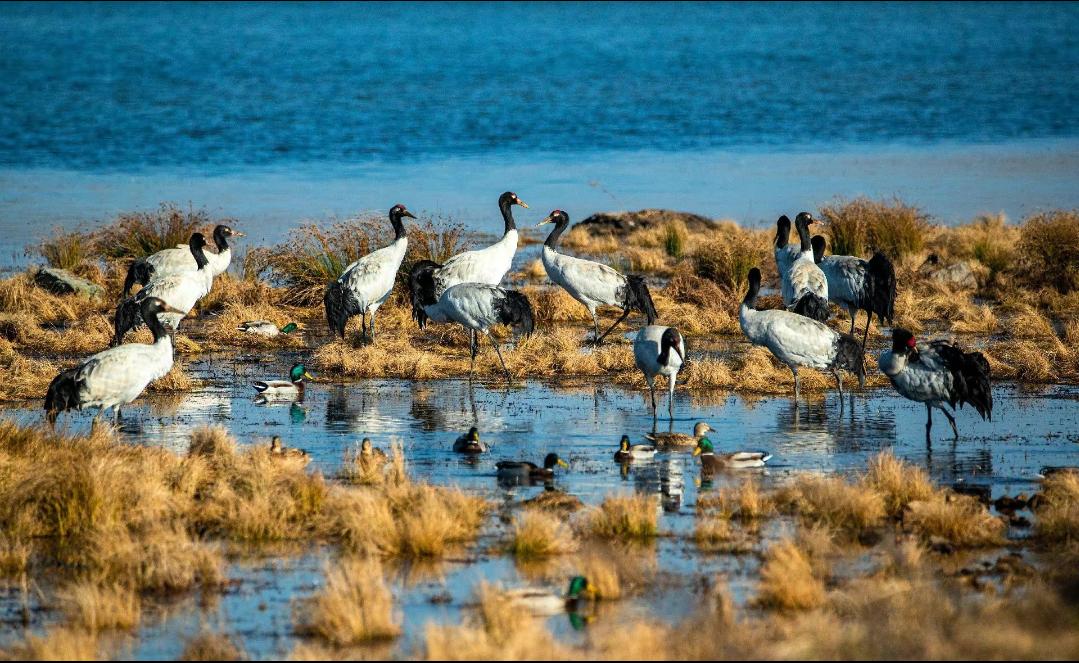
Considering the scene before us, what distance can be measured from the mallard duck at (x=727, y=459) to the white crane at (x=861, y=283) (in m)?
5.51

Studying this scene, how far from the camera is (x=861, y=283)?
18.5 m

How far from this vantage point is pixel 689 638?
27.4 ft

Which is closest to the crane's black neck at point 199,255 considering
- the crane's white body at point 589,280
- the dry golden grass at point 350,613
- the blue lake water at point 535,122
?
the crane's white body at point 589,280

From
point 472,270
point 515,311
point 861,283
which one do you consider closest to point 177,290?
point 472,270

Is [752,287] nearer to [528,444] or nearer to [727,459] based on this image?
[528,444]

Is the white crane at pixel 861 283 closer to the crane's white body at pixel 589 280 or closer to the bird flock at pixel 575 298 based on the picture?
the bird flock at pixel 575 298

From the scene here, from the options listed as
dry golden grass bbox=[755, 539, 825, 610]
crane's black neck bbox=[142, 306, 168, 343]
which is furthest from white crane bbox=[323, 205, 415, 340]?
dry golden grass bbox=[755, 539, 825, 610]

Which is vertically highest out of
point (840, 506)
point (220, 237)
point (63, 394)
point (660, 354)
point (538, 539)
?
point (220, 237)

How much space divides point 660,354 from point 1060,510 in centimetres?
504

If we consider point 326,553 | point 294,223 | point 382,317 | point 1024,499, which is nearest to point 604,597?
point 326,553

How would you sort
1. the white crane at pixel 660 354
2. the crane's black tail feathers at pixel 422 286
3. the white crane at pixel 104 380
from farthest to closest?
1. the crane's black tail feathers at pixel 422 286
2. the white crane at pixel 660 354
3. the white crane at pixel 104 380

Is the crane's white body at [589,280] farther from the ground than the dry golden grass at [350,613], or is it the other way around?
the crane's white body at [589,280]

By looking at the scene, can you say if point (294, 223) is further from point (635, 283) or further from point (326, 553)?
point (326, 553)

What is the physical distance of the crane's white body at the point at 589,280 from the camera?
1906 cm
